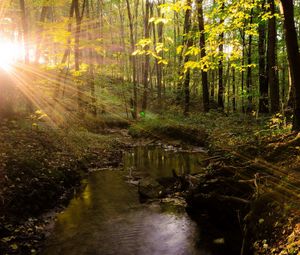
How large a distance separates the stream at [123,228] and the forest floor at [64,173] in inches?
24.0

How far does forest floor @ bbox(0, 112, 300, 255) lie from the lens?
19.3ft

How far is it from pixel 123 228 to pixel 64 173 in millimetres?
4162

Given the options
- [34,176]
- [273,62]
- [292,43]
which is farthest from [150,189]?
[273,62]

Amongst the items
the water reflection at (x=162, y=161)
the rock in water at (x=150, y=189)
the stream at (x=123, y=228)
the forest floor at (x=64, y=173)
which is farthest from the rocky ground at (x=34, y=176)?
the rock in water at (x=150, y=189)

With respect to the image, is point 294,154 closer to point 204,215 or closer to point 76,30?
point 204,215

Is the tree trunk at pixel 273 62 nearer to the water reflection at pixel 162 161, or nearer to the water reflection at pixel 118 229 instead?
the water reflection at pixel 162 161

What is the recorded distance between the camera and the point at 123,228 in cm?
798

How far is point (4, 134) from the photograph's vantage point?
11.0m

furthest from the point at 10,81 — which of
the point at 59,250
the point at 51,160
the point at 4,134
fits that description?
the point at 59,250

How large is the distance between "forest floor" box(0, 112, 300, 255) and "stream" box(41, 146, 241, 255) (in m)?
0.61

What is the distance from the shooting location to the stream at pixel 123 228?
6.93 meters

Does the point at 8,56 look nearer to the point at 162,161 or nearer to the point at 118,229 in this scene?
the point at 162,161

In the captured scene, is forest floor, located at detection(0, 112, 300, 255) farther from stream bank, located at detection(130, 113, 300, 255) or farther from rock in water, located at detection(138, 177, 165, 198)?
rock in water, located at detection(138, 177, 165, 198)

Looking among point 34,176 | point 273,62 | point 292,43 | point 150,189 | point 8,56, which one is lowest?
point 150,189
